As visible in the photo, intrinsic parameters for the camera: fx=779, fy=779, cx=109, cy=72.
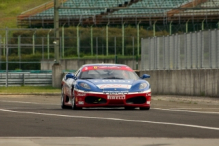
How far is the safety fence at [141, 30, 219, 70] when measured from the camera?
2709cm

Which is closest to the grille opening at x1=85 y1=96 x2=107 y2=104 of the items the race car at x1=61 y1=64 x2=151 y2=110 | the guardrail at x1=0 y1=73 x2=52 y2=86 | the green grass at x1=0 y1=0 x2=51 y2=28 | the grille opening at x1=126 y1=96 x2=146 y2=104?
the race car at x1=61 y1=64 x2=151 y2=110

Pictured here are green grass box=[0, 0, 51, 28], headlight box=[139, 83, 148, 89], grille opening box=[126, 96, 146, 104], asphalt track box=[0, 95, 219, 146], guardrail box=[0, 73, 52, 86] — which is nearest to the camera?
asphalt track box=[0, 95, 219, 146]

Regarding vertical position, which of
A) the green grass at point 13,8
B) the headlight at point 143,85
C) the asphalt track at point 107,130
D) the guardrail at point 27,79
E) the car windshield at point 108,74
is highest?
the green grass at point 13,8

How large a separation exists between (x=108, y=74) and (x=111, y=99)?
4.44 feet

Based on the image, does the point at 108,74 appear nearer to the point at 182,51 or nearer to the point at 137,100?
the point at 137,100

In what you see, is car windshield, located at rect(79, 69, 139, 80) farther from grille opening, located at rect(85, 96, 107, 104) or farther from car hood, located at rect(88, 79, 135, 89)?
grille opening, located at rect(85, 96, 107, 104)

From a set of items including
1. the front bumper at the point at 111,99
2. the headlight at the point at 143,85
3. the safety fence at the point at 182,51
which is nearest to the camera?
the front bumper at the point at 111,99

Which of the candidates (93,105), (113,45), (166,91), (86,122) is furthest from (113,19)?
(86,122)

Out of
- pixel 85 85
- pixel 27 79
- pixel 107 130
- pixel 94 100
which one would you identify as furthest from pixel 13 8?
pixel 107 130

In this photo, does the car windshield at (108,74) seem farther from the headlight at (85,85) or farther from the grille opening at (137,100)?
the grille opening at (137,100)

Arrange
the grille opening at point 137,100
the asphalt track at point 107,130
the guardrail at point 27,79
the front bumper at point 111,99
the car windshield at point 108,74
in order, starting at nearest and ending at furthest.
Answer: the asphalt track at point 107,130
the front bumper at point 111,99
the grille opening at point 137,100
the car windshield at point 108,74
the guardrail at point 27,79

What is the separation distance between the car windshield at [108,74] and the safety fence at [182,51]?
7.42m

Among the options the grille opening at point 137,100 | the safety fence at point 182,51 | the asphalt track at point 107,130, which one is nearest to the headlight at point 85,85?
the grille opening at point 137,100

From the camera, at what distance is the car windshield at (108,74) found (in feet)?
63.7
